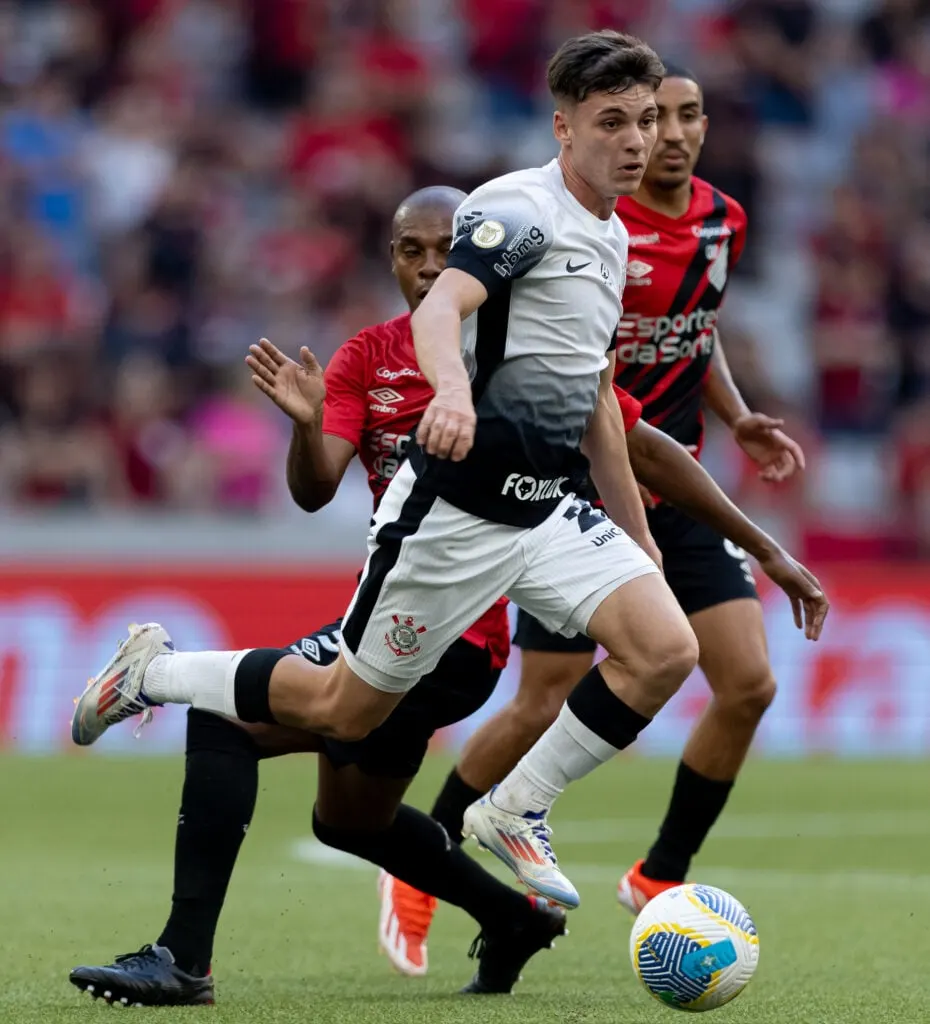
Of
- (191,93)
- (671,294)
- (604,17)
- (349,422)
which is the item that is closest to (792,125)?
(604,17)

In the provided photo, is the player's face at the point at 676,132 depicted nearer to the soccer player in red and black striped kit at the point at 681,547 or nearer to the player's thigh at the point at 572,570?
the soccer player in red and black striped kit at the point at 681,547

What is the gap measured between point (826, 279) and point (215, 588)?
6039 mm

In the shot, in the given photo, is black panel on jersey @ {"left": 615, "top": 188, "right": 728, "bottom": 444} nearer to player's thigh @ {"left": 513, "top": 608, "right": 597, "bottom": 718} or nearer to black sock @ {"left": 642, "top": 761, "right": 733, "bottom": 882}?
player's thigh @ {"left": 513, "top": 608, "right": 597, "bottom": 718}

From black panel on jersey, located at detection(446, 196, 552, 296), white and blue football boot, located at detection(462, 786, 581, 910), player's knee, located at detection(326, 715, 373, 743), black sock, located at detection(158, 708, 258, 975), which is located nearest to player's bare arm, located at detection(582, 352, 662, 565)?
black panel on jersey, located at detection(446, 196, 552, 296)

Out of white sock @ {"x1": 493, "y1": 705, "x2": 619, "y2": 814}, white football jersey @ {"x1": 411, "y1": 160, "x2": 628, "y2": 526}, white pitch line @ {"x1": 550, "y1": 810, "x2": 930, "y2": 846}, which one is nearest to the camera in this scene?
white football jersey @ {"x1": 411, "y1": 160, "x2": 628, "y2": 526}

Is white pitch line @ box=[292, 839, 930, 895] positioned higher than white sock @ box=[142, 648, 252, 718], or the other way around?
white sock @ box=[142, 648, 252, 718]

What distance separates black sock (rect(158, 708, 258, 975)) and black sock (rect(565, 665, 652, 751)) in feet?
3.01

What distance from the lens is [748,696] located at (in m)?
7.13

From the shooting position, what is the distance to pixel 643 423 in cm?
643

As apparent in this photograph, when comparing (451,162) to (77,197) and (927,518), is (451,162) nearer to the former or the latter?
(77,197)

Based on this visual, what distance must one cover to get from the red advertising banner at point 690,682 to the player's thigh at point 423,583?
324 inches

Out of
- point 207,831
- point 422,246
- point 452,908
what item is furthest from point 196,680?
point 452,908

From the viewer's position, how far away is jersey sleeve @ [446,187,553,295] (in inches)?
204

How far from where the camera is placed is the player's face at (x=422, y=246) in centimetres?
609
